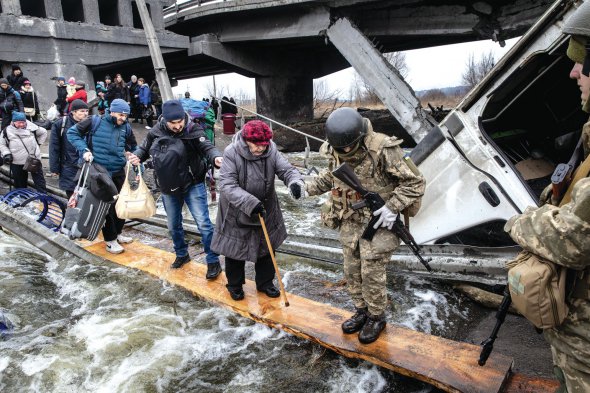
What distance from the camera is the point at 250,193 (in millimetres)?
3340

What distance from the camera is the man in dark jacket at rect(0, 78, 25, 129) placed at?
8593 mm

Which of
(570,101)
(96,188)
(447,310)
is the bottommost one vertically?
(447,310)

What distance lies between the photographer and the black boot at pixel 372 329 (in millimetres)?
2911

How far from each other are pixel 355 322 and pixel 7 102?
29.6 ft

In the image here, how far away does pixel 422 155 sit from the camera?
4.00 meters

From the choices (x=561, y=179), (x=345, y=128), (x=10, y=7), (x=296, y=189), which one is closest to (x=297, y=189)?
(x=296, y=189)

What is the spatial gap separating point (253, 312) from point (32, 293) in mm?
2458

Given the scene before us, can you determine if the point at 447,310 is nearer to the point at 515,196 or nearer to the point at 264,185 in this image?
the point at 515,196

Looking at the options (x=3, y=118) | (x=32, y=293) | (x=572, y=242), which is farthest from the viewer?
(x=3, y=118)

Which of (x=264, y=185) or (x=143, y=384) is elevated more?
(x=264, y=185)

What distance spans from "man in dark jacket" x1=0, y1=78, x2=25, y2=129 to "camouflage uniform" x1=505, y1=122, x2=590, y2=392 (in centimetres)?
983

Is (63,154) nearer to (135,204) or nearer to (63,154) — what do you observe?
(63,154)

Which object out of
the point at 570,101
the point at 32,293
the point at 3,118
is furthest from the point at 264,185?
the point at 3,118

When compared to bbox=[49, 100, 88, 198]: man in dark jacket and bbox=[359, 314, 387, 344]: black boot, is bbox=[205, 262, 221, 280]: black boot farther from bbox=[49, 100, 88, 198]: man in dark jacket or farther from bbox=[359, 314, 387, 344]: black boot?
bbox=[49, 100, 88, 198]: man in dark jacket
